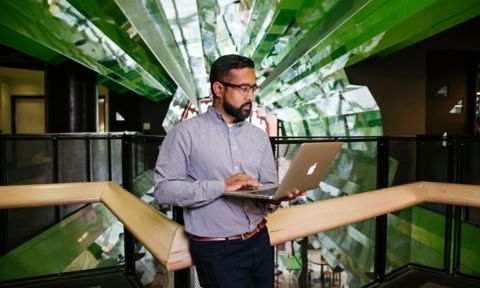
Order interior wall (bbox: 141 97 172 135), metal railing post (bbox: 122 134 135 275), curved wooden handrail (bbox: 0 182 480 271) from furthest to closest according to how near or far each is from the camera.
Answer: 1. interior wall (bbox: 141 97 172 135)
2. metal railing post (bbox: 122 134 135 275)
3. curved wooden handrail (bbox: 0 182 480 271)

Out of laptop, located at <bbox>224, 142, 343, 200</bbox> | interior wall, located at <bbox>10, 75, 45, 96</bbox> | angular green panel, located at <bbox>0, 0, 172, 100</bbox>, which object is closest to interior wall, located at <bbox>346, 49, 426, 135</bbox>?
angular green panel, located at <bbox>0, 0, 172, 100</bbox>

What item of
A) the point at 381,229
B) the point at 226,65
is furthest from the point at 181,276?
the point at 381,229

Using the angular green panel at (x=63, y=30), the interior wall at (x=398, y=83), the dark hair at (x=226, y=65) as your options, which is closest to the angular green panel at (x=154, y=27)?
the angular green panel at (x=63, y=30)

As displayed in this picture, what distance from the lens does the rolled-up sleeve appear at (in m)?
1.13

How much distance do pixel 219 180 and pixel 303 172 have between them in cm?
29

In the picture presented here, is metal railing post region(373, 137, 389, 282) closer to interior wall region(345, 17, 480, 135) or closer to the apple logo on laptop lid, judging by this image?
the apple logo on laptop lid

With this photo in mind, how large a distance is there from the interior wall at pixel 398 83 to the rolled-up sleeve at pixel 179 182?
5.80 meters

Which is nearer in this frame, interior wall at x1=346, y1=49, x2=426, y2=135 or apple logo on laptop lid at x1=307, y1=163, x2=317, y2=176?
apple logo on laptop lid at x1=307, y1=163, x2=317, y2=176

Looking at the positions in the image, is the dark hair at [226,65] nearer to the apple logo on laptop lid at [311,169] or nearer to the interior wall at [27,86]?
the apple logo on laptop lid at [311,169]

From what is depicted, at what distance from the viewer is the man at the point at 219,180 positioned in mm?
1175

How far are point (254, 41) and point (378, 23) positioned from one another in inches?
78.2

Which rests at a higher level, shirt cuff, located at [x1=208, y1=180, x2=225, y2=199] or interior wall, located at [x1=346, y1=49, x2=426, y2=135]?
interior wall, located at [x1=346, y1=49, x2=426, y2=135]

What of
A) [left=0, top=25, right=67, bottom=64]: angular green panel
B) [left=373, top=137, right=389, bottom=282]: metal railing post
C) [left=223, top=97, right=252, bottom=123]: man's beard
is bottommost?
[left=373, top=137, right=389, bottom=282]: metal railing post

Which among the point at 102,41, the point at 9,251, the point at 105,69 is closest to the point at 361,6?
the point at 102,41
